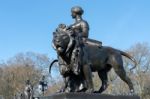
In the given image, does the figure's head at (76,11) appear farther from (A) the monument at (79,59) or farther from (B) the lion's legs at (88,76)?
(B) the lion's legs at (88,76)

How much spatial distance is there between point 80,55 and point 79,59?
102mm

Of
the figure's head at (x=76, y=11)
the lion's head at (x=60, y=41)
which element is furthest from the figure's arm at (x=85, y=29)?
the lion's head at (x=60, y=41)

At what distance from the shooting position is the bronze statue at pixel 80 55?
35.1 ft

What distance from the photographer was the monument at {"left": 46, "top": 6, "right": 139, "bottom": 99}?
10609 mm

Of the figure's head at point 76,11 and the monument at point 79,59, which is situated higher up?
the figure's head at point 76,11

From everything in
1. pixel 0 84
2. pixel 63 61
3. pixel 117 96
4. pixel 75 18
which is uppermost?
pixel 0 84

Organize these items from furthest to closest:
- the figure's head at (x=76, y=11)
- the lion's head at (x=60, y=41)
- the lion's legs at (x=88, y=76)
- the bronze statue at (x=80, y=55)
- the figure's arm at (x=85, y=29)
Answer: the figure's head at (x=76, y=11), the figure's arm at (x=85, y=29), the lion's legs at (x=88, y=76), the bronze statue at (x=80, y=55), the lion's head at (x=60, y=41)

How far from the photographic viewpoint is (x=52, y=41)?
10.7 metres

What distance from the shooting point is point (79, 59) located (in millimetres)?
10766

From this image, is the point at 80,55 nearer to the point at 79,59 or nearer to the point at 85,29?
the point at 79,59

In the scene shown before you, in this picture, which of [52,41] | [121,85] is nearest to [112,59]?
[52,41]

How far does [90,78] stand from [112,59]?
1009mm

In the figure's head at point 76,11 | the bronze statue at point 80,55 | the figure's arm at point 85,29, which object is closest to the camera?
the bronze statue at point 80,55

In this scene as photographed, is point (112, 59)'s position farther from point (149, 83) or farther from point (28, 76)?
point (28, 76)
